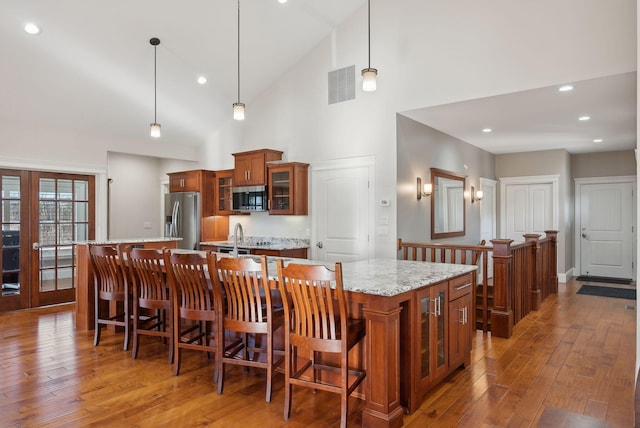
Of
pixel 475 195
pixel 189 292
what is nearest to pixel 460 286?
pixel 189 292

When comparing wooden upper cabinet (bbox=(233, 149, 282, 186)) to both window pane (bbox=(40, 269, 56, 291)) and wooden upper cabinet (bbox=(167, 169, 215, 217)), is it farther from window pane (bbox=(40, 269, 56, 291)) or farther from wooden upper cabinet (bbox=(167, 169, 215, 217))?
window pane (bbox=(40, 269, 56, 291))

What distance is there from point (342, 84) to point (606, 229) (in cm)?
654

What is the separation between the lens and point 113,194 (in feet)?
26.2

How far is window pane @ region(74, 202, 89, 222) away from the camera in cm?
638

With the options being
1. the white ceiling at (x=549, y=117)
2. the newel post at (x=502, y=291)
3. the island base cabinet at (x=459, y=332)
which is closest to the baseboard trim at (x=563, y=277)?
the white ceiling at (x=549, y=117)

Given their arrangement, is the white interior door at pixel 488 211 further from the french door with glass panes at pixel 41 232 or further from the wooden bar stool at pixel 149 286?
the french door with glass panes at pixel 41 232

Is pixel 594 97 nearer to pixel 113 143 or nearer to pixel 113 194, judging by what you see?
pixel 113 143

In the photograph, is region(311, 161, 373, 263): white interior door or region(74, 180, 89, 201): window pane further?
region(74, 180, 89, 201): window pane

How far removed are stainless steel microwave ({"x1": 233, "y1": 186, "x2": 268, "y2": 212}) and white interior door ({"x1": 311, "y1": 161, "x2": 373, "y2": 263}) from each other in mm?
835

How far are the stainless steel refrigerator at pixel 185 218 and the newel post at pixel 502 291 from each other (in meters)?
4.85

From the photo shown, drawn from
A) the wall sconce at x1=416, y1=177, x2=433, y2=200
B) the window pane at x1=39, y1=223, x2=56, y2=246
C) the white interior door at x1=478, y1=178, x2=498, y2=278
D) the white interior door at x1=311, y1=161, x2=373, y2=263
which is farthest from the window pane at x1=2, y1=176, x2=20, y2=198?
the white interior door at x1=478, y1=178, x2=498, y2=278

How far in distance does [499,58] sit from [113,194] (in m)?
7.19

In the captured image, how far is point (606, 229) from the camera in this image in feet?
27.2

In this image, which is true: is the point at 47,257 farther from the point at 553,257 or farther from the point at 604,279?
the point at 604,279
